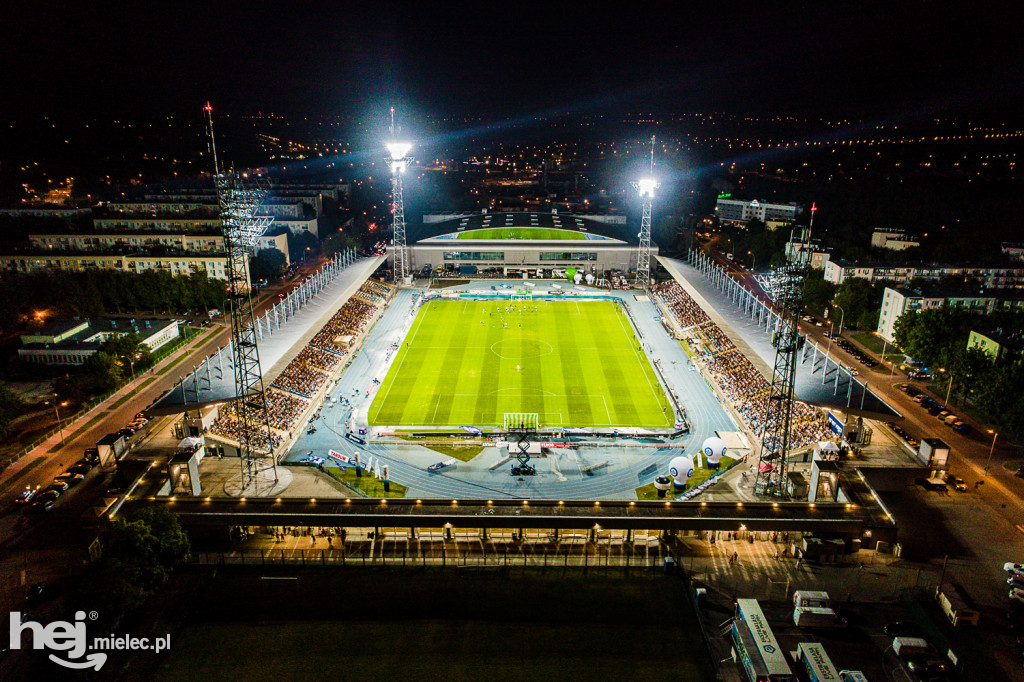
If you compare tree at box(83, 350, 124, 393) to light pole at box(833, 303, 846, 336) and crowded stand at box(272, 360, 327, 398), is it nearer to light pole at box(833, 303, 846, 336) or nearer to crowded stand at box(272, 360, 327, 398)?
crowded stand at box(272, 360, 327, 398)

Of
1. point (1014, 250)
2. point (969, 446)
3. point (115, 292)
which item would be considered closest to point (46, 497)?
point (115, 292)

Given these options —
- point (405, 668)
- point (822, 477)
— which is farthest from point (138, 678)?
point (822, 477)

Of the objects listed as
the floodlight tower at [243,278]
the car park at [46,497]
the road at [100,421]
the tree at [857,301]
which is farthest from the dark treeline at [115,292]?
the tree at [857,301]

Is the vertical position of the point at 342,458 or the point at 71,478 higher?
the point at 342,458

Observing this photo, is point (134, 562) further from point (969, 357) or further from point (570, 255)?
point (570, 255)

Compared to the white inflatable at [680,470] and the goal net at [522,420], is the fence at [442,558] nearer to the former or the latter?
the white inflatable at [680,470]

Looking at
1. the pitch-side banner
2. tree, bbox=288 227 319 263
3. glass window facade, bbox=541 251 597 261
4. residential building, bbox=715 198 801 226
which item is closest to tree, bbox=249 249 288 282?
tree, bbox=288 227 319 263

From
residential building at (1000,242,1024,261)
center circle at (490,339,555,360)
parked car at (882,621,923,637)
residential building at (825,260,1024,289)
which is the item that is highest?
residential building at (1000,242,1024,261)
